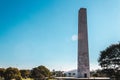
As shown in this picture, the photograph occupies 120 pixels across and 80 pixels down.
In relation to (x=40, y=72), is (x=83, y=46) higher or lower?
higher

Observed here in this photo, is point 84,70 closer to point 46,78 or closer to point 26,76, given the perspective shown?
point 46,78

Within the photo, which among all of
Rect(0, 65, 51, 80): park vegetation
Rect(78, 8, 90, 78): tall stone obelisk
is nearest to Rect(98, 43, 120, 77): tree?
Rect(78, 8, 90, 78): tall stone obelisk

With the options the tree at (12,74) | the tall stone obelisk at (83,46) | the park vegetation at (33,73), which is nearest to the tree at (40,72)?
the park vegetation at (33,73)

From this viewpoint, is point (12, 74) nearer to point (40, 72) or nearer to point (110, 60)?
point (40, 72)

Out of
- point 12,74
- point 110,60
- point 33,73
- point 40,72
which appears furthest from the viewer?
point 33,73

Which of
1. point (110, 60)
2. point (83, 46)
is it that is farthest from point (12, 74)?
point (110, 60)

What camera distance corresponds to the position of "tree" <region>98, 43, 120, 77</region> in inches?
1416

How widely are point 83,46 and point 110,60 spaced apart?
232 inches

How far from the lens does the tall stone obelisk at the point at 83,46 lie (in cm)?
4038

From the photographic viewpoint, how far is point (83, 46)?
133 ft

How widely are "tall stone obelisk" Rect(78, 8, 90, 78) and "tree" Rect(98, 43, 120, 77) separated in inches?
124

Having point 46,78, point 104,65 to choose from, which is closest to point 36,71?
point 46,78

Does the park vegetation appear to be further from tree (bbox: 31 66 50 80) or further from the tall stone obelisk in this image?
the tall stone obelisk

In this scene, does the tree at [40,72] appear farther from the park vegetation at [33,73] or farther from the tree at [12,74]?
the tree at [12,74]
